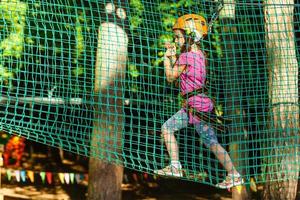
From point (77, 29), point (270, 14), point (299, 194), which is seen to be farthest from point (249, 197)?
point (77, 29)

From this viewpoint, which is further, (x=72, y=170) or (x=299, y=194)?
(x=72, y=170)

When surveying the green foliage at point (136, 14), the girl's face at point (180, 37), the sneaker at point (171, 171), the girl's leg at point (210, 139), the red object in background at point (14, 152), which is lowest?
the red object in background at point (14, 152)

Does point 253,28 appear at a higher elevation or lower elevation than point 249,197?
higher

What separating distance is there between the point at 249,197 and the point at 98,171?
158cm

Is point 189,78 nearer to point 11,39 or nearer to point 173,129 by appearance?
point 173,129

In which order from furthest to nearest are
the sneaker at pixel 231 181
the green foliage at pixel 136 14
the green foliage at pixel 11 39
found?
the green foliage at pixel 136 14 → the green foliage at pixel 11 39 → the sneaker at pixel 231 181

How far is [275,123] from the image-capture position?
5348 mm

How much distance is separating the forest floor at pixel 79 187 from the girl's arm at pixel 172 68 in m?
3.40

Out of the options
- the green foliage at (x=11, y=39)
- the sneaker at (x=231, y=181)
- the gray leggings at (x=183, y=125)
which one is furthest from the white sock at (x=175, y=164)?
the green foliage at (x=11, y=39)

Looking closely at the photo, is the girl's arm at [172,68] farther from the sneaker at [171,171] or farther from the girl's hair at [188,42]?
the sneaker at [171,171]

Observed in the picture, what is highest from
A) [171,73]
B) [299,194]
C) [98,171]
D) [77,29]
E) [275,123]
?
[77,29]

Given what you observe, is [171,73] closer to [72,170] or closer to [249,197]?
[249,197]

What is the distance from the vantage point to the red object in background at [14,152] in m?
7.92

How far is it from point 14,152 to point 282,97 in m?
3.84
